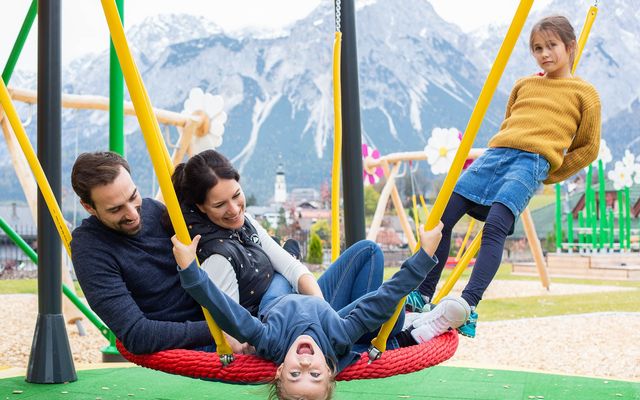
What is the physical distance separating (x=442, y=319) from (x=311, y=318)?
0.31 m

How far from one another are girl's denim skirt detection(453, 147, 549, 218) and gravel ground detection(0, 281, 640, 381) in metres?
2.16

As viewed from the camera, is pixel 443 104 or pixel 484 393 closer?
pixel 484 393

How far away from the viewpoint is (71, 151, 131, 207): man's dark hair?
5.08 ft

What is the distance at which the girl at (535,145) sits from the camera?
1800 mm

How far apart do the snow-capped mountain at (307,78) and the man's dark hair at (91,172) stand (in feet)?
57.7

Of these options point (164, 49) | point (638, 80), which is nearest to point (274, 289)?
point (638, 80)

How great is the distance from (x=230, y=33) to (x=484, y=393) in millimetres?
22824

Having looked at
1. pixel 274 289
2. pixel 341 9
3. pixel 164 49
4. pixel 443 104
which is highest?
pixel 164 49

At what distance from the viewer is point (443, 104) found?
2172 centimetres

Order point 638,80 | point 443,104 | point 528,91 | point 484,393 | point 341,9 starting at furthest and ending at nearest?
point 443,104
point 638,80
point 484,393
point 341,9
point 528,91

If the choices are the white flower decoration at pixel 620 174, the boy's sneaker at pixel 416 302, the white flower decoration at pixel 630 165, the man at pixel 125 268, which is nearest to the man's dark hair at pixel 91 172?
the man at pixel 125 268

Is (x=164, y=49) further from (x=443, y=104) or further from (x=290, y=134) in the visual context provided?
(x=443, y=104)

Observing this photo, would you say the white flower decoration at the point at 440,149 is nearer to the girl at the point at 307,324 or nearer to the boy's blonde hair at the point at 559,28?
the boy's blonde hair at the point at 559,28

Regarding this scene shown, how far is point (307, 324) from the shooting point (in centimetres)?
150
